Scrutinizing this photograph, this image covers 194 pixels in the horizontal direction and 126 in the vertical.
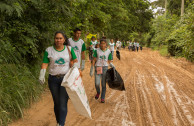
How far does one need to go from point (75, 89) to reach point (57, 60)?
0.69m

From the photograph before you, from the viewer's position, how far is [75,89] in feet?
11.0

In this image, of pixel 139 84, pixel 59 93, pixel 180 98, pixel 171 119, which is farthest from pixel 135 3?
pixel 59 93

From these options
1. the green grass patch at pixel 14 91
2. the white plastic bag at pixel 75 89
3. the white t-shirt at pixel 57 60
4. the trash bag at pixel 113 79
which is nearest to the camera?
the white plastic bag at pixel 75 89

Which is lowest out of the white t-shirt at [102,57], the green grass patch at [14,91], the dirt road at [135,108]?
the dirt road at [135,108]

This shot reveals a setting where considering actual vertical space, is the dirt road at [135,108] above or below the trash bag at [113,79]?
below

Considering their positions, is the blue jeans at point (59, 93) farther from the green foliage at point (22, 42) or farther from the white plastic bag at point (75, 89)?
the green foliage at point (22, 42)

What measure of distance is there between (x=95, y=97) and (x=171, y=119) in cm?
240

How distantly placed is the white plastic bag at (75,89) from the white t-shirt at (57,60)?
268mm

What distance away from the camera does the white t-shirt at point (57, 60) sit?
3655 millimetres

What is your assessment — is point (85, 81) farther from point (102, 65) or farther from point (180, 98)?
point (180, 98)

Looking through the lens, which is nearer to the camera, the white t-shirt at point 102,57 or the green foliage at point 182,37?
the white t-shirt at point 102,57

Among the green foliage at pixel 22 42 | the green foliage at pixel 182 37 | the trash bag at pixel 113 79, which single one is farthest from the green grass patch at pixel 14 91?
the green foliage at pixel 182 37

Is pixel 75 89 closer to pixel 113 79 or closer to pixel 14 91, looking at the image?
pixel 14 91

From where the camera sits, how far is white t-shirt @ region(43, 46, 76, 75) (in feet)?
12.0
